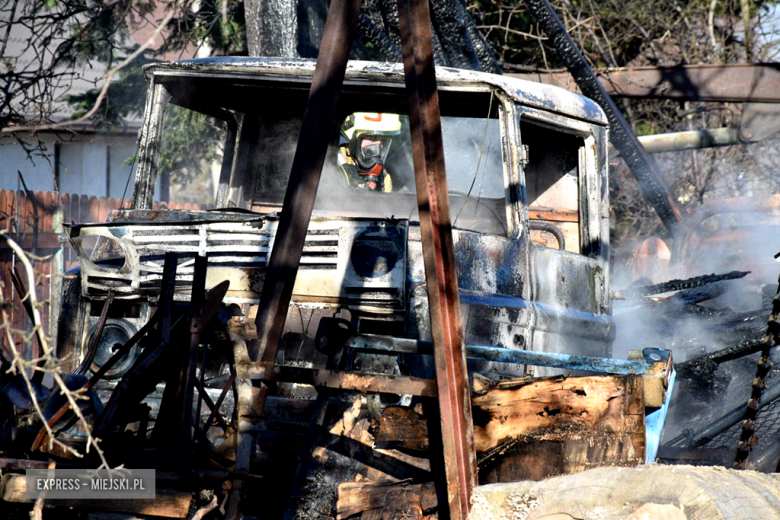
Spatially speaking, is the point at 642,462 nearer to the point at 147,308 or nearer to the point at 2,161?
the point at 147,308

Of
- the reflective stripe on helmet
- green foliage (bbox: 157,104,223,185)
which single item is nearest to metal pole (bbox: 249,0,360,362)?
the reflective stripe on helmet

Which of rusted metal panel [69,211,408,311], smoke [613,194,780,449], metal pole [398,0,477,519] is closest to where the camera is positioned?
metal pole [398,0,477,519]

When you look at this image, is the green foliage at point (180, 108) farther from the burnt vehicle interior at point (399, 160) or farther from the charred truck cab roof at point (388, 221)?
the charred truck cab roof at point (388, 221)

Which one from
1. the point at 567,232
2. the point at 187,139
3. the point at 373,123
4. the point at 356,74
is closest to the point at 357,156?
the point at 373,123

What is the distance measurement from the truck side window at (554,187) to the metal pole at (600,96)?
2526mm

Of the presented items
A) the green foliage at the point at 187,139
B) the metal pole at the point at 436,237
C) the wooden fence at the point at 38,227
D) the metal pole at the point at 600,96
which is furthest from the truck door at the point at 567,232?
the green foliage at the point at 187,139

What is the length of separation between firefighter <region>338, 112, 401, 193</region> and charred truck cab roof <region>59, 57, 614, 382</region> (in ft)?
0.36

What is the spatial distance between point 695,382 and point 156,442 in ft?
15.3

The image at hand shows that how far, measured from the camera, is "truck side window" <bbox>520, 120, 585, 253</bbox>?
17.5ft

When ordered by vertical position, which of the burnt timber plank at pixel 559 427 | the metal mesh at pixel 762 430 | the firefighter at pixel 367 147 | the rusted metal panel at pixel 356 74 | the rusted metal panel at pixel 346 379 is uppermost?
the rusted metal panel at pixel 356 74

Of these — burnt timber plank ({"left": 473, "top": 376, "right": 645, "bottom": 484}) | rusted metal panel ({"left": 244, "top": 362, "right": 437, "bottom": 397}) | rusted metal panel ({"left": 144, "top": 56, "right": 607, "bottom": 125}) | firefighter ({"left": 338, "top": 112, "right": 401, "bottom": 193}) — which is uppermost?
rusted metal panel ({"left": 144, "top": 56, "right": 607, "bottom": 125})

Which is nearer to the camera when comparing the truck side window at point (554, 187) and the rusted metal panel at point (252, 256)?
the rusted metal panel at point (252, 256)

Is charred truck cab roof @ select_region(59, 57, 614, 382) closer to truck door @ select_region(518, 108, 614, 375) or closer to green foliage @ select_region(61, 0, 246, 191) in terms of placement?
truck door @ select_region(518, 108, 614, 375)

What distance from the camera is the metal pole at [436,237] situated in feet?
9.43
